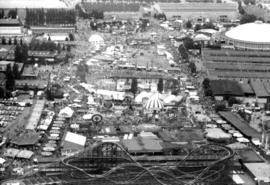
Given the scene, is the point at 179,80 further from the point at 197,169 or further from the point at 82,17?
the point at 82,17

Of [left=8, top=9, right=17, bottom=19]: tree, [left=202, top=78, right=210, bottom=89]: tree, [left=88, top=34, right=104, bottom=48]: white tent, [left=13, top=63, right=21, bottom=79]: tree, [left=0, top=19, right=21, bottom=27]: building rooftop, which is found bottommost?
[left=202, top=78, right=210, bottom=89]: tree

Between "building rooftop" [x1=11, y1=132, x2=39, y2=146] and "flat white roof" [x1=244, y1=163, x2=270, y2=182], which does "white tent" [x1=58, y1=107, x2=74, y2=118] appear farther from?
"flat white roof" [x1=244, y1=163, x2=270, y2=182]

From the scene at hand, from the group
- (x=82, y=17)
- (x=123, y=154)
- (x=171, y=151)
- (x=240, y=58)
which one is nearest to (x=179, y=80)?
(x=240, y=58)

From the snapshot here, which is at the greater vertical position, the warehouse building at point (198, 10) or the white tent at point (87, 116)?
the warehouse building at point (198, 10)

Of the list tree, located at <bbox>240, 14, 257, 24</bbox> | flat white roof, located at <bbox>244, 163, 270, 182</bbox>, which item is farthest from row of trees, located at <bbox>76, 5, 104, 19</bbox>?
flat white roof, located at <bbox>244, 163, 270, 182</bbox>

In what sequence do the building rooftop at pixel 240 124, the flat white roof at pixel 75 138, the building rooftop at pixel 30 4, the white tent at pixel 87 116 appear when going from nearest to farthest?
the flat white roof at pixel 75 138 → the building rooftop at pixel 240 124 → the white tent at pixel 87 116 → the building rooftop at pixel 30 4

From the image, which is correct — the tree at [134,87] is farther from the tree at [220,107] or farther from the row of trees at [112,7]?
the row of trees at [112,7]

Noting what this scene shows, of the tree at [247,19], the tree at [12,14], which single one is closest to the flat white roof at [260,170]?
the tree at [247,19]
